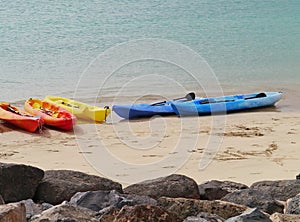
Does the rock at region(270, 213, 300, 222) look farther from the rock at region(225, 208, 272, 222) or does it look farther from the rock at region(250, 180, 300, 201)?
the rock at region(250, 180, 300, 201)

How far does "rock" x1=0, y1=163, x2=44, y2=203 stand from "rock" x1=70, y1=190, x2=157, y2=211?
0.50 metres

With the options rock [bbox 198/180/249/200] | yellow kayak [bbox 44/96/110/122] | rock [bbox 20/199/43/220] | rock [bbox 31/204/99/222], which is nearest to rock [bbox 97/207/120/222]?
rock [bbox 31/204/99/222]

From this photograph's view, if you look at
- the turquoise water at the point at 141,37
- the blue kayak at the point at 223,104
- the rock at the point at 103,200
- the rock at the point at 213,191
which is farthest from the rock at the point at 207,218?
the turquoise water at the point at 141,37

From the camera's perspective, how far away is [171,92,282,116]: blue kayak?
10.8 m

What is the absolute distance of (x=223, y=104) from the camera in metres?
11.2

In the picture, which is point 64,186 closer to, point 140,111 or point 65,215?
point 65,215

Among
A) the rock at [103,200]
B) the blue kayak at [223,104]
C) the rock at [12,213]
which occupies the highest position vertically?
the blue kayak at [223,104]

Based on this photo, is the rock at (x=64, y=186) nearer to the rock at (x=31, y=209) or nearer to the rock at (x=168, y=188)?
the rock at (x=168, y=188)

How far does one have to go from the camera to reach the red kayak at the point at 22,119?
9344 millimetres

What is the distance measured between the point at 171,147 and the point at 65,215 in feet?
17.0

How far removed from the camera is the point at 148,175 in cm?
692

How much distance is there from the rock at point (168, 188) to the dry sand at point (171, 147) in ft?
6.20

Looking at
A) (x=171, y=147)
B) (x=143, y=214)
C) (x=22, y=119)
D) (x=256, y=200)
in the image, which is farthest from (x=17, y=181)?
(x=22, y=119)

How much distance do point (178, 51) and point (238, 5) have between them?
966 inches
